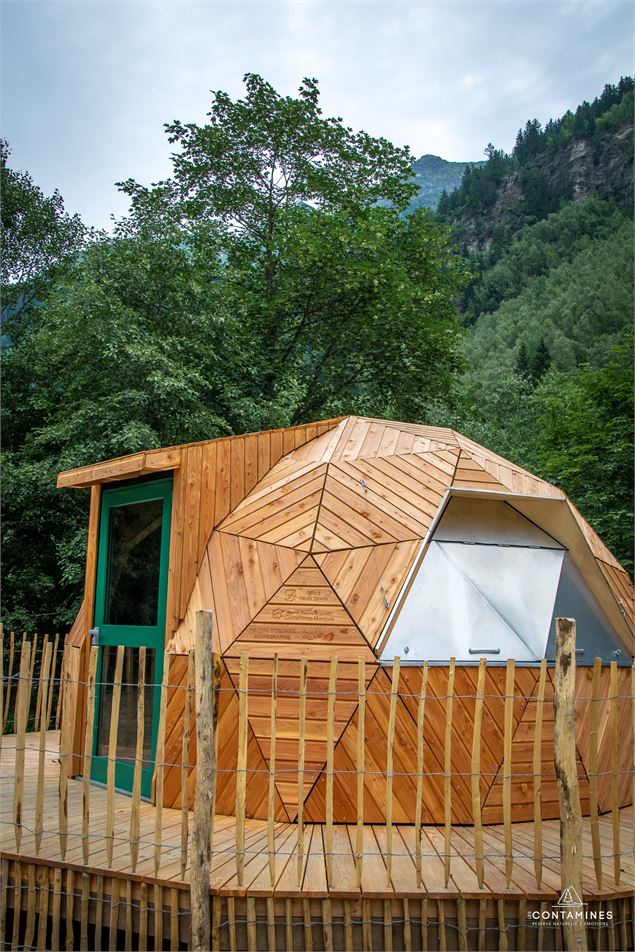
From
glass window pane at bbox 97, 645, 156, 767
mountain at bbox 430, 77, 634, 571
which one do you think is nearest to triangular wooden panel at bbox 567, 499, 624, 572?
glass window pane at bbox 97, 645, 156, 767

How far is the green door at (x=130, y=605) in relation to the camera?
5.89 meters

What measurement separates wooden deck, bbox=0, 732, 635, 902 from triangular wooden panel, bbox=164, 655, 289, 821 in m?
0.11

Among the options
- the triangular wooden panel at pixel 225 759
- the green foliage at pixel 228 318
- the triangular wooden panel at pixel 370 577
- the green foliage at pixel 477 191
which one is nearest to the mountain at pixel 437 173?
the green foliage at pixel 477 191

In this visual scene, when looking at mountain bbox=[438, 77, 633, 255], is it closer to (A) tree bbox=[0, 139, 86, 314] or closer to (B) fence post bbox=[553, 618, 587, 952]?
(A) tree bbox=[0, 139, 86, 314]

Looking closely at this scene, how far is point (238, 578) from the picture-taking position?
5691 mm

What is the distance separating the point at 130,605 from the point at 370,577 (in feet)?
7.45

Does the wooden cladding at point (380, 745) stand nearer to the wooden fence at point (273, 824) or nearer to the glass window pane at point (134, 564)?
the wooden fence at point (273, 824)

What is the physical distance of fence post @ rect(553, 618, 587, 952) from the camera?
3613 mm

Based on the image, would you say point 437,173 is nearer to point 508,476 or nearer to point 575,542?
point 508,476

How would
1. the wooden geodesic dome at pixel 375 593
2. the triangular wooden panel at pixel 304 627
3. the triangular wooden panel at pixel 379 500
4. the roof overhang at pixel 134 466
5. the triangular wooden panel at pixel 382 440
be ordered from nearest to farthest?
the wooden geodesic dome at pixel 375 593, the triangular wooden panel at pixel 304 627, the triangular wooden panel at pixel 379 500, the roof overhang at pixel 134 466, the triangular wooden panel at pixel 382 440

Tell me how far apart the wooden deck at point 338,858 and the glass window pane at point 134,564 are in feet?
5.21

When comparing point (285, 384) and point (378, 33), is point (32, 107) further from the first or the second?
point (285, 384)

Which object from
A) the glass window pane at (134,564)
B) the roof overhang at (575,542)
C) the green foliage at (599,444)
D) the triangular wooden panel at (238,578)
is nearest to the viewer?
the triangular wooden panel at (238,578)

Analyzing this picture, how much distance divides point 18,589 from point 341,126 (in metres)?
12.2
